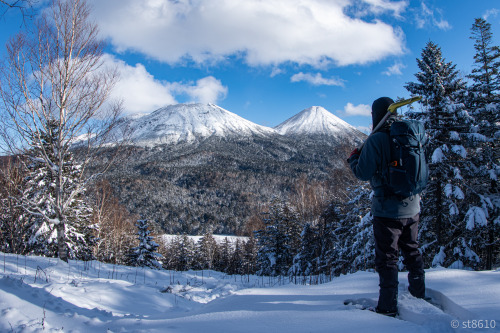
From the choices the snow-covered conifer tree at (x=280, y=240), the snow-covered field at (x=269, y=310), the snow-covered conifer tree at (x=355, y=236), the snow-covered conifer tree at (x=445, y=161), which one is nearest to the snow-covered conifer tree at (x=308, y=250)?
the snow-covered conifer tree at (x=355, y=236)

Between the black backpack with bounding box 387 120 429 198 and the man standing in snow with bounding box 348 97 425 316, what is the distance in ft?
0.19

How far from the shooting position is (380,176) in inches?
101

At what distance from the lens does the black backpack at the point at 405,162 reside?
242 cm

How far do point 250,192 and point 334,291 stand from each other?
129 metres

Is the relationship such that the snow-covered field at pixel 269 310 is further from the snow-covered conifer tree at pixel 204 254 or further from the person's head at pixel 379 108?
the snow-covered conifer tree at pixel 204 254

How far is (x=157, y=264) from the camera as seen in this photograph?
18562 millimetres

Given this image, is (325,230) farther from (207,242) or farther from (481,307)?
(207,242)

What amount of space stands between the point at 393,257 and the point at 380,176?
745 mm

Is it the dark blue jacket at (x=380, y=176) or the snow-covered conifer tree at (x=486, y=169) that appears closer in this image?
the dark blue jacket at (x=380, y=176)

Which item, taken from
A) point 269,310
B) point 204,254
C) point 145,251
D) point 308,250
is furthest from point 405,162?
point 204,254

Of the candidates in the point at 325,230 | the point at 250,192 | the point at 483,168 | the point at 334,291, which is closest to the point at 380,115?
the point at 334,291

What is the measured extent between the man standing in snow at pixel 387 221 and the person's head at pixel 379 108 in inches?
6.5

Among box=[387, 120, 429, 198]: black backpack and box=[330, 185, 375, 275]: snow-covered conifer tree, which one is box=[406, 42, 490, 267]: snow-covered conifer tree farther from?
box=[387, 120, 429, 198]: black backpack

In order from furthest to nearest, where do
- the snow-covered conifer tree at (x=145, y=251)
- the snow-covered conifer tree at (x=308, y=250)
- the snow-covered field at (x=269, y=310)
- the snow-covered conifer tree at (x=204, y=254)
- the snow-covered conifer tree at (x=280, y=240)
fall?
1. the snow-covered conifer tree at (x=204, y=254)
2. the snow-covered conifer tree at (x=280, y=240)
3. the snow-covered conifer tree at (x=145, y=251)
4. the snow-covered conifer tree at (x=308, y=250)
5. the snow-covered field at (x=269, y=310)
